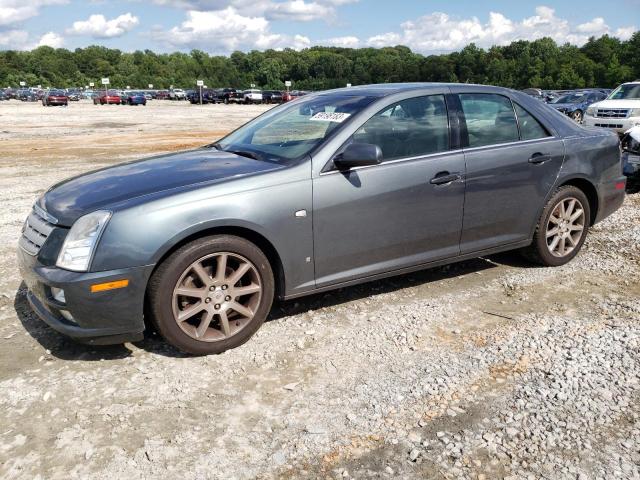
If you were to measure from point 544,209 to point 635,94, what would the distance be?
1412 centimetres

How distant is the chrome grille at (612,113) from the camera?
51.0 ft

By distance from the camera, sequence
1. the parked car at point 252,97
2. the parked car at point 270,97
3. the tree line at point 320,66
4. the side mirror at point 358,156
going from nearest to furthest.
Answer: the side mirror at point 358,156 → the parked car at point 252,97 → the parked car at point 270,97 → the tree line at point 320,66

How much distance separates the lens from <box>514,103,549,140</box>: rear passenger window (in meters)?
4.84

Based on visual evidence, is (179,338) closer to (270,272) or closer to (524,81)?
(270,272)

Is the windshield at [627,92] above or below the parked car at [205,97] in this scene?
above

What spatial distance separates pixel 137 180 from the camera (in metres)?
3.76

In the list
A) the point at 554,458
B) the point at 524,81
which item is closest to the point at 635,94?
the point at 554,458

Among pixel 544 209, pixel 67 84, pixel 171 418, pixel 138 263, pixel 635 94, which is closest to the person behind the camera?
pixel 171 418

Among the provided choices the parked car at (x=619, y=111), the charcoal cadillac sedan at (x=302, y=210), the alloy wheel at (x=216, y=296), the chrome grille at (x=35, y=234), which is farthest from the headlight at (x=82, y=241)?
the parked car at (x=619, y=111)

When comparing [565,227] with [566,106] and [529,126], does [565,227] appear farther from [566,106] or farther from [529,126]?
[566,106]

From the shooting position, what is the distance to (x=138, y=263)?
3254mm

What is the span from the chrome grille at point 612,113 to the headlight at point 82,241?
15899 millimetres

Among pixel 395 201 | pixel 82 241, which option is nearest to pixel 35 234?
pixel 82 241

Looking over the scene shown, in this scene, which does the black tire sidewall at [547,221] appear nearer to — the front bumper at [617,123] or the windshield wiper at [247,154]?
the windshield wiper at [247,154]
